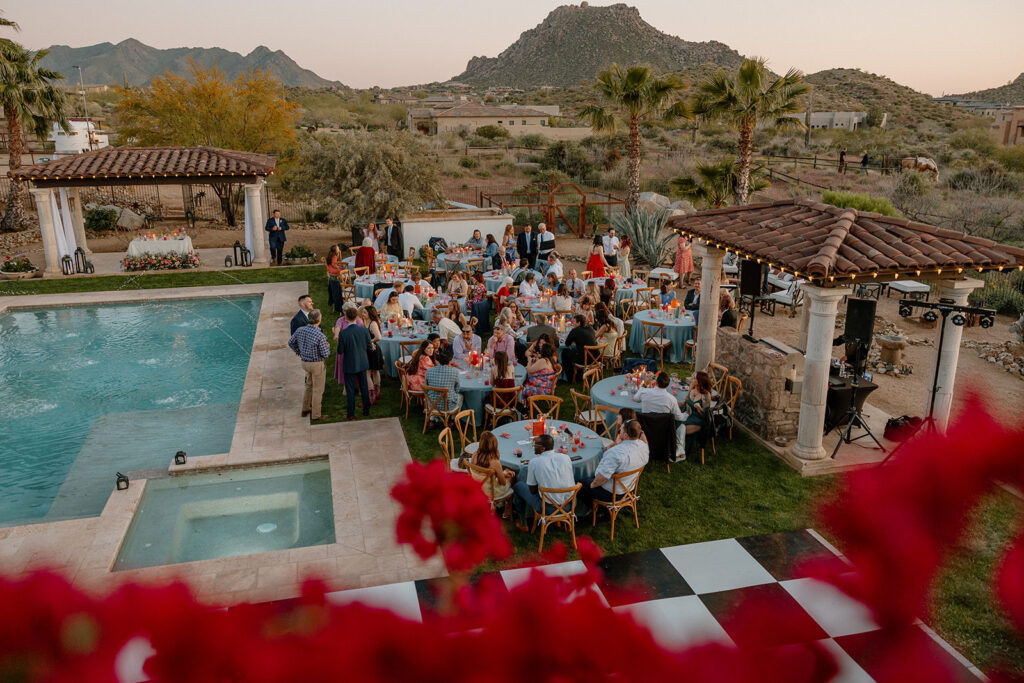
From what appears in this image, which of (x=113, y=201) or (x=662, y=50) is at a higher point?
(x=662, y=50)

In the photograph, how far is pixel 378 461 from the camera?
9.58 metres

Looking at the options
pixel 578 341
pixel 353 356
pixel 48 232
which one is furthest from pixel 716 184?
pixel 48 232

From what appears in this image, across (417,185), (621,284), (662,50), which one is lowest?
(621,284)

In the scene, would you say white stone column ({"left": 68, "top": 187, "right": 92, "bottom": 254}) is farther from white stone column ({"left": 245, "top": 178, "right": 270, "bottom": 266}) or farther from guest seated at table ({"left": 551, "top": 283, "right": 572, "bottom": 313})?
guest seated at table ({"left": 551, "top": 283, "right": 572, "bottom": 313})

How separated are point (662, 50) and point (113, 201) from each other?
116 meters

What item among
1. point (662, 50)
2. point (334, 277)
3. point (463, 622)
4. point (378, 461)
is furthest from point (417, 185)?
point (662, 50)

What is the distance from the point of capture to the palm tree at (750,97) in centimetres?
1783

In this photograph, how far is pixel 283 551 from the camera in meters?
7.57

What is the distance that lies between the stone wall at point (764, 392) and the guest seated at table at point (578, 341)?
2270 mm

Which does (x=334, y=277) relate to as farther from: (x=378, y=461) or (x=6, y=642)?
(x=6, y=642)

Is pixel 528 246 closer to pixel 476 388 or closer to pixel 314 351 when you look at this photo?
pixel 476 388

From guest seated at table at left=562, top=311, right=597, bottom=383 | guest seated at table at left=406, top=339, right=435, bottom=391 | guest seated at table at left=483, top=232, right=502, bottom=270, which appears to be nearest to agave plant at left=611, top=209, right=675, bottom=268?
guest seated at table at left=483, top=232, right=502, bottom=270

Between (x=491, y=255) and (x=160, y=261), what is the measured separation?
1066 cm

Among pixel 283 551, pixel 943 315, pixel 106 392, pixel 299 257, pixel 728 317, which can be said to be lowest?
pixel 106 392
